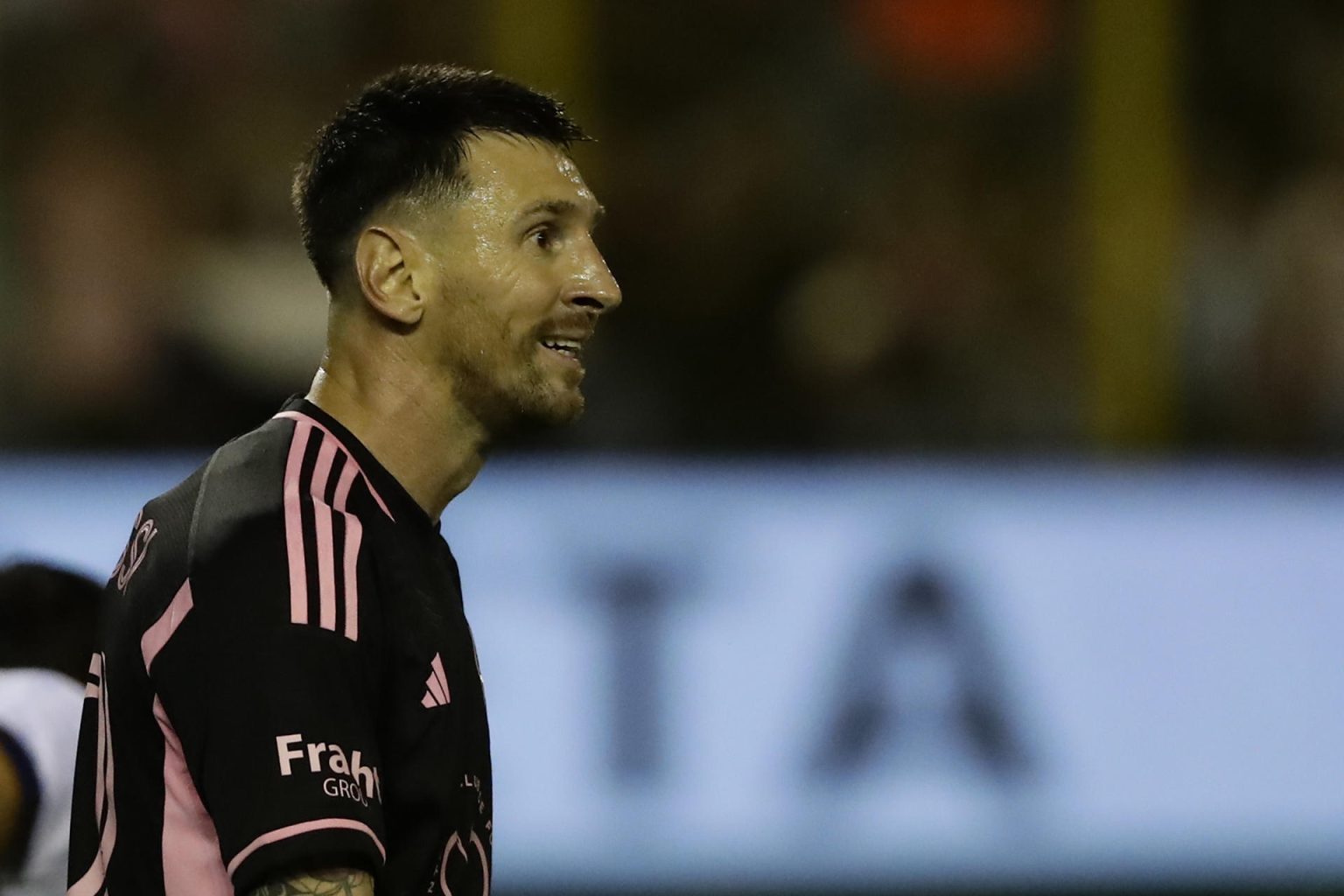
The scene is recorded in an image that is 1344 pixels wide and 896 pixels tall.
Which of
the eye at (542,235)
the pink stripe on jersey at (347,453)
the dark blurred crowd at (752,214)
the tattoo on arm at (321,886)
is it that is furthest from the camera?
the dark blurred crowd at (752,214)

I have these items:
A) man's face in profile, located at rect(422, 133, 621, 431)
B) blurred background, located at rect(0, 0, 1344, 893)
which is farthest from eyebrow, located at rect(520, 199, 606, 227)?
blurred background, located at rect(0, 0, 1344, 893)

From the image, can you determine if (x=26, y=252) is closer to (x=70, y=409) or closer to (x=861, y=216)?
(x=70, y=409)

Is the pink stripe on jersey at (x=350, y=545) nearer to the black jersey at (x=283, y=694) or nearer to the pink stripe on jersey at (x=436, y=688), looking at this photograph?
the black jersey at (x=283, y=694)

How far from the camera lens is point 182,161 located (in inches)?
288

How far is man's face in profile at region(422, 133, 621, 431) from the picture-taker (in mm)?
2623

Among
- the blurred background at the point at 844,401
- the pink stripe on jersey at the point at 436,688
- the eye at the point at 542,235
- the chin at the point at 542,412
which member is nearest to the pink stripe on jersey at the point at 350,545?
the pink stripe on jersey at the point at 436,688

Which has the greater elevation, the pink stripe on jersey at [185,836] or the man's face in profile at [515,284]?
the man's face in profile at [515,284]

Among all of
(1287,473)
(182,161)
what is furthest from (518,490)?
(1287,473)

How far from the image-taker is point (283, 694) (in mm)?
2240

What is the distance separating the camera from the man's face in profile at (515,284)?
2.62m

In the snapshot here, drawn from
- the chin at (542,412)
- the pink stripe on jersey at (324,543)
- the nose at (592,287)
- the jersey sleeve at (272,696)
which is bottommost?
the jersey sleeve at (272,696)

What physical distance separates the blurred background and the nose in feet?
11.5

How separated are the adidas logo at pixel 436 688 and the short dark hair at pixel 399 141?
544 millimetres

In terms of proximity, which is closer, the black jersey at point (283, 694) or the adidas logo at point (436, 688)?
the black jersey at point (283, 694)
